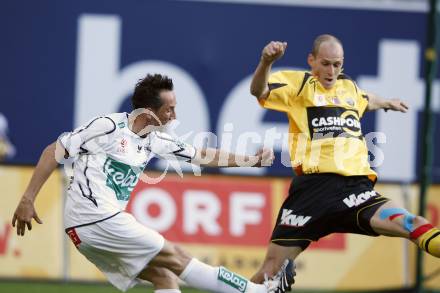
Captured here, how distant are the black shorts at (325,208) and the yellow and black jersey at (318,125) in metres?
0.09

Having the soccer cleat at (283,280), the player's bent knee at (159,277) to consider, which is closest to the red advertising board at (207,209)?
the soccer cleat at (283,280)

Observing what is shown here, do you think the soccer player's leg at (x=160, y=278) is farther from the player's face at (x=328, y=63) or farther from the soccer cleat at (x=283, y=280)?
the player's face at (x=328, y=63)

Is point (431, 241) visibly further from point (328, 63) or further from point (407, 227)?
point (328, 63)

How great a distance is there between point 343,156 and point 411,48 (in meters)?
6.09

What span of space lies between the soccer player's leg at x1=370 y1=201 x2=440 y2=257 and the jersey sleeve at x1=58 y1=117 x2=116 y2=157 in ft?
6.51

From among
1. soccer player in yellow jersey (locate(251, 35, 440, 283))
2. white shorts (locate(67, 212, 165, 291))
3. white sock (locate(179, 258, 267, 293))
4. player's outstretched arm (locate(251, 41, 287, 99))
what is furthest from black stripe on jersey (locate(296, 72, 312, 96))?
white shorts (locate(67, 212, 165, 291))

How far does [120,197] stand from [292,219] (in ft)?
4.67

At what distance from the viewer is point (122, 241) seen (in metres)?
7.57

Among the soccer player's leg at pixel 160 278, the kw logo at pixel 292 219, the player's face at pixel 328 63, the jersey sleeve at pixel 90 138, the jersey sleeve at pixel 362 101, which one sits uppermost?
the player's face at pixel 328 63

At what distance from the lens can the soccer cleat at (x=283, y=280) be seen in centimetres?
805

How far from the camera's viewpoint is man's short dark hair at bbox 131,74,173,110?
7.77 m

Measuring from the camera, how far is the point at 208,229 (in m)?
11.6

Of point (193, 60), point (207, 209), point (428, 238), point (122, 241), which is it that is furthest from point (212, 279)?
point (193, 60)

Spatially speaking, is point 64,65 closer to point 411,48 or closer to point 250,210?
point 250,210
